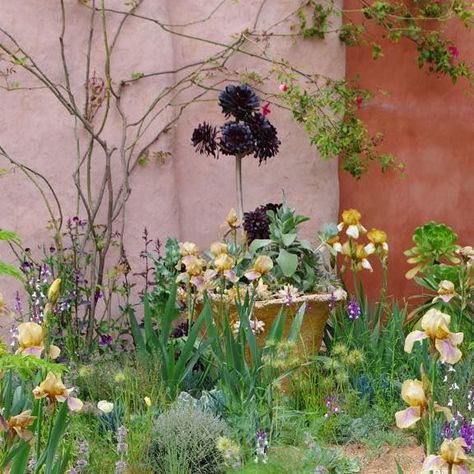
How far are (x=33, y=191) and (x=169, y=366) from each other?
1439mm

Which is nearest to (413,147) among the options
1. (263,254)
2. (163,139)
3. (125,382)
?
(263,254)

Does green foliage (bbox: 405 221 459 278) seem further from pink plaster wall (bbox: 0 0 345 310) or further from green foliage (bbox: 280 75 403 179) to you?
pink plaster wall (bbox: 0 0 345 310)

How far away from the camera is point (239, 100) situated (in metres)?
5.35

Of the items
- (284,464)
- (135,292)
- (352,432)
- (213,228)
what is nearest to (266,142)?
(213,228)

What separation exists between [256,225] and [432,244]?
94 centimetres

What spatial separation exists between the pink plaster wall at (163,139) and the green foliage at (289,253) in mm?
610

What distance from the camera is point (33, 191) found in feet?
18.1

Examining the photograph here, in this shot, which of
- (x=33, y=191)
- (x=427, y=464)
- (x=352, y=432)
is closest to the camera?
(x=427, y=464)

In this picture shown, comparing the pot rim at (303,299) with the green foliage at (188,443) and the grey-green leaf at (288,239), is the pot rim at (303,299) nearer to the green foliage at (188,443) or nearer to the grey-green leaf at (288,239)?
the grey-green leaf at (288,239)

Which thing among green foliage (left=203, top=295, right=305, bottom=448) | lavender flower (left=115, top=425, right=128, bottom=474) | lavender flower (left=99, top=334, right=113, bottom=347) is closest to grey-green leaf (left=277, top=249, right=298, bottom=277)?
green foliage (left=203, top=295, right=305, bottom=448)

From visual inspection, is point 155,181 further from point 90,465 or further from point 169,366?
point 90,465

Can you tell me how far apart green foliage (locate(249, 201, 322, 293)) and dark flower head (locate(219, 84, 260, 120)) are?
0.53 m

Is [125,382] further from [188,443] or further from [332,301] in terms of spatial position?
[332,301]

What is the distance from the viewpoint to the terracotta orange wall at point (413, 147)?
19.1 ft
